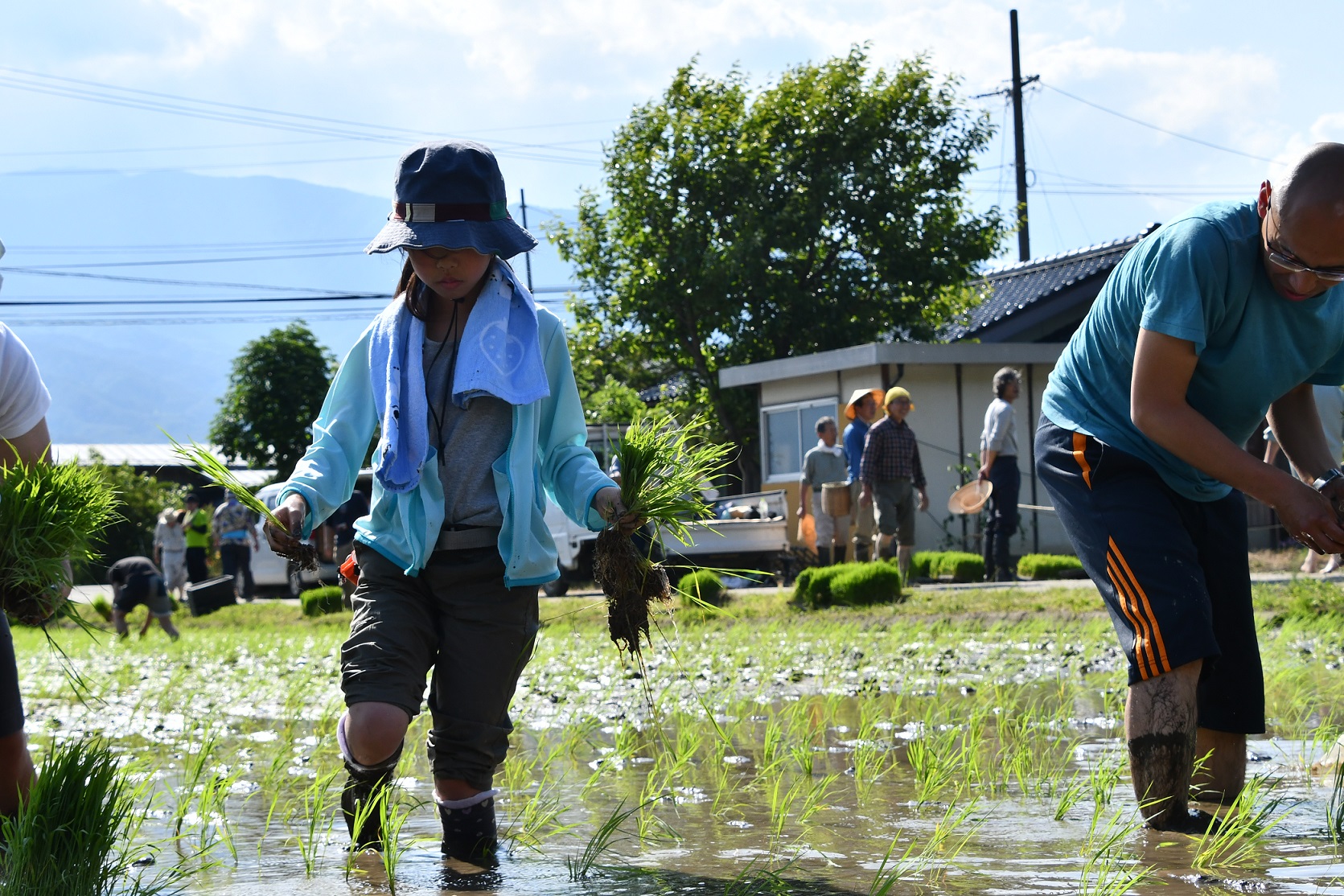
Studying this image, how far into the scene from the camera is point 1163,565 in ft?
10.6

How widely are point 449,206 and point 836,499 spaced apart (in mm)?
10538

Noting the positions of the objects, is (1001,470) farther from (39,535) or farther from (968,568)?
(39,535)

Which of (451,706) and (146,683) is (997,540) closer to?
(146,683)

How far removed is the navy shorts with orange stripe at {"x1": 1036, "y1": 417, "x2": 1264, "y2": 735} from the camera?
3.19 metres

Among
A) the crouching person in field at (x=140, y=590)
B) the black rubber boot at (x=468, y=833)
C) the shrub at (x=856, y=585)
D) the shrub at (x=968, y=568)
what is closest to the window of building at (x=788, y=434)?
the shrub at (x=968, y=568)

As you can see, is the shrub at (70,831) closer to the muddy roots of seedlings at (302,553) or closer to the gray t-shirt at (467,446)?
the muddy roots of seedlings at (302,553)

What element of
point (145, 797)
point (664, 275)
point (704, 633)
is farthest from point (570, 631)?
point (664, 275)

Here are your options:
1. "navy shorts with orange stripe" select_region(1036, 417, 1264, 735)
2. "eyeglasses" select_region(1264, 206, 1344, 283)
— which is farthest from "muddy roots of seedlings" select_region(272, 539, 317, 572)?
"eyeglasses" select_region(1264, 206, 1344, 283)

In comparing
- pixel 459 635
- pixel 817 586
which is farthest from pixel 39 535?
pixel 817 586

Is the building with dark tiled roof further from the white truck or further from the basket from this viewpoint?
the basket

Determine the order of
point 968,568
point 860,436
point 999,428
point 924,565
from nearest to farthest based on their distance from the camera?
point 999,428 < point 860,436 < point 968,568 < point 924,565

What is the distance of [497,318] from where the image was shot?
3.34m

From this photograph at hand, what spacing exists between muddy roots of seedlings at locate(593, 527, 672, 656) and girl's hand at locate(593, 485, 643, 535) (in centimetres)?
3

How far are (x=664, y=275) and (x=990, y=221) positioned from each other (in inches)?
257
